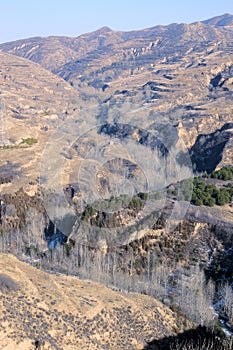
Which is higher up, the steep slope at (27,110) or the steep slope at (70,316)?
the steep slope at (27,110)

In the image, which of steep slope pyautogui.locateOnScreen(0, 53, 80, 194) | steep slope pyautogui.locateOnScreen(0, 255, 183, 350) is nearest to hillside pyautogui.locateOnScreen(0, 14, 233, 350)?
→ steep slope pyautogui.locateOnScreen(0, 255, 183, 350)

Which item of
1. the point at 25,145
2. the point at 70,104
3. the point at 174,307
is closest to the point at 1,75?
the point at 70,104

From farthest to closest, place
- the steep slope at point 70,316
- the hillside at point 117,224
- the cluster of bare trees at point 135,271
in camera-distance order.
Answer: the cluster of bare trees at point 135,271
the hillside at point 117,224
the steep slope at point 70,316

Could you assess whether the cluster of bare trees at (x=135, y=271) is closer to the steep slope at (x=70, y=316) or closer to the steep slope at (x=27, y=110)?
the steep slope at (x=70, y=316)

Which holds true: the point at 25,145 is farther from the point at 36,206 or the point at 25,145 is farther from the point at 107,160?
the point at 36,206

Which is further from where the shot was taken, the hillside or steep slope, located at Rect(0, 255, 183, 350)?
the hillside

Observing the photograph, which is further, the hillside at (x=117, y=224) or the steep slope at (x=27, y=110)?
the steep slope at (x=27, y=110)

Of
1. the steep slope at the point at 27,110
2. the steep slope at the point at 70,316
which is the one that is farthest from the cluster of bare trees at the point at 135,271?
the steep slope at the point at 27,110

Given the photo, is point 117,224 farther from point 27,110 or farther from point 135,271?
point 27,110

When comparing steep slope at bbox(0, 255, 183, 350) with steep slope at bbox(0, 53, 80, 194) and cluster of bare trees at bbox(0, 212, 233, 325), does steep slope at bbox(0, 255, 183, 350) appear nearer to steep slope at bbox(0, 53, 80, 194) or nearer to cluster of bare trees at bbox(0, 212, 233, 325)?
cluster of bare trees at bbox(0, 212, 233, 325)
